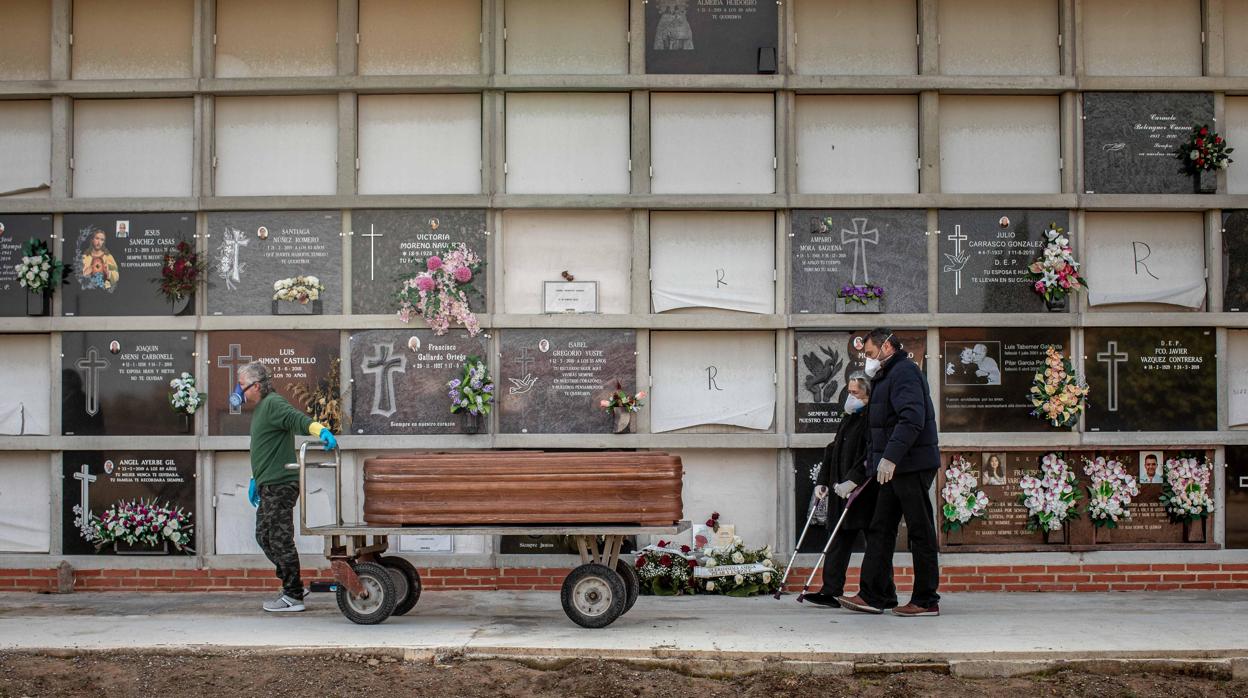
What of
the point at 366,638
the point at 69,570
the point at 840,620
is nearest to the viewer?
the point at 366,638

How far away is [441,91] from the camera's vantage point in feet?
29.5

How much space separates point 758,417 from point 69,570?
5128 millimetres

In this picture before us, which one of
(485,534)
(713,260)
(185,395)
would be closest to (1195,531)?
(713,260)

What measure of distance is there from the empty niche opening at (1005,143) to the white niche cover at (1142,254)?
52 centimetres

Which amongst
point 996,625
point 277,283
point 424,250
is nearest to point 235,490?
point 277,283

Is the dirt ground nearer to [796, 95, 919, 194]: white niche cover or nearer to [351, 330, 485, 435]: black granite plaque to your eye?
[351, 330, 485, 435]: black granite plaque

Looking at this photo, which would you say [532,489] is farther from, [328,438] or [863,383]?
[863,383]

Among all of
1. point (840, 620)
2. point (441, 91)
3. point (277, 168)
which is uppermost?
point (441, 91)

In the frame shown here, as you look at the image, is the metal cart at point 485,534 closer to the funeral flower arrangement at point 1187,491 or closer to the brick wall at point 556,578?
the brick wall at point 556,578

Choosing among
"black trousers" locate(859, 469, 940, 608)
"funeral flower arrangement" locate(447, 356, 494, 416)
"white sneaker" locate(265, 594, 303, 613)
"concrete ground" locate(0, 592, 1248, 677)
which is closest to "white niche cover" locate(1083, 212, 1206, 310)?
"concrete ground" locate(0, 592, 1248, 677)

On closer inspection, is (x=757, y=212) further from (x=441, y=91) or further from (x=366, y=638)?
Answer: (x=366, y=638)

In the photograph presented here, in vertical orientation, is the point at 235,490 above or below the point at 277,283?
below

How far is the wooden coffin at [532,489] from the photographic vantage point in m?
7.20

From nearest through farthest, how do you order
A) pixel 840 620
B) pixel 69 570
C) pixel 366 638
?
1. pixel 366 638
2. pixel 840 620
3. pixel 69 570
